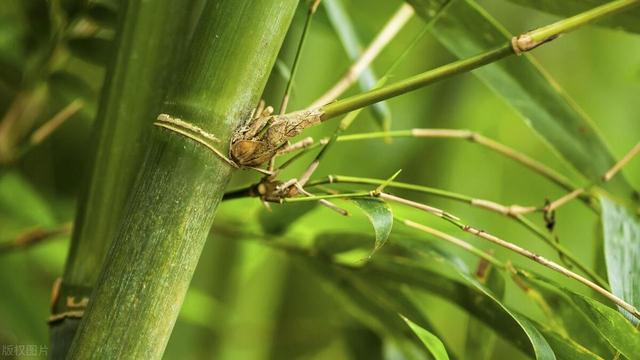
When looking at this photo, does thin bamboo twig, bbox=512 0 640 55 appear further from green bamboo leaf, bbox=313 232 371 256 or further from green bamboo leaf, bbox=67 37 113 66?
green bamboo leaf, bbox=67 37 113 66

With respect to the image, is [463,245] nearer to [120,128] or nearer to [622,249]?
[622,249]

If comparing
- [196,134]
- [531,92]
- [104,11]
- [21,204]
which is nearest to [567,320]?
[531,92]

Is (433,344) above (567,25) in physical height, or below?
below

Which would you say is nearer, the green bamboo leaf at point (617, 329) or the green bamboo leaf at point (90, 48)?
the green bamboo leaf at point (617, 329)

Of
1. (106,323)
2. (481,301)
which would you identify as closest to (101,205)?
(106,323)

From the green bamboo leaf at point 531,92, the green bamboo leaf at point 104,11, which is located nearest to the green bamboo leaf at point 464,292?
the green bamboo leaf at point 531,92

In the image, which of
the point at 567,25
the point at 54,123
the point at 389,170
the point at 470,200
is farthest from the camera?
the point at 389,170

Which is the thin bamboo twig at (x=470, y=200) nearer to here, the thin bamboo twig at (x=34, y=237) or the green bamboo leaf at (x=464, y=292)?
the green bamboo leaf at (x=464, y=292)
